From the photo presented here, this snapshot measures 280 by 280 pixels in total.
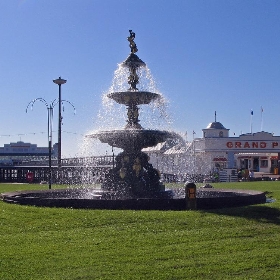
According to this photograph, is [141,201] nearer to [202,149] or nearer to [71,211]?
[71,211]

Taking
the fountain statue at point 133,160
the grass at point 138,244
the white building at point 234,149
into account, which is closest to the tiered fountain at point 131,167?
the fountain statue at point 133,160

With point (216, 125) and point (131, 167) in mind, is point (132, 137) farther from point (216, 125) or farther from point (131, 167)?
point (216, 125)

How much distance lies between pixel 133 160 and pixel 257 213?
560 cm

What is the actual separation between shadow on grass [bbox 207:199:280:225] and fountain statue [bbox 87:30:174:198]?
4120 millimetres

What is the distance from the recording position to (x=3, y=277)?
6941 mm

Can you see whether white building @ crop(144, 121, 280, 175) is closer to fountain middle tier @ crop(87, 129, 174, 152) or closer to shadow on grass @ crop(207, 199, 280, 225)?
fountain middle tier @ crop(87, 129, 174, 152)

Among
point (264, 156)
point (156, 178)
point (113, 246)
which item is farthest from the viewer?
point (264, 156)

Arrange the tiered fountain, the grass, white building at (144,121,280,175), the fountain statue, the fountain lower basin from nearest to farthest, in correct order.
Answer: the grass, the fountain lower basin, the tiered fountain, the fountain statue, white building at (144,121,280,175)

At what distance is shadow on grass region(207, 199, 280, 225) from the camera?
38.0 feet

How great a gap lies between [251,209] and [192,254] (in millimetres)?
4867

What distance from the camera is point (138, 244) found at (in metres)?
8.94

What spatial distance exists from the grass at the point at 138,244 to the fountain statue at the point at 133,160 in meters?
4.49

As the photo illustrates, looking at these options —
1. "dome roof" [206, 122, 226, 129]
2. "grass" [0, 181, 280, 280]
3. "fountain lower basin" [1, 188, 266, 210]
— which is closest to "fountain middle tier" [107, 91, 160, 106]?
"fountain lower basin" [1, 188, 266, 210]

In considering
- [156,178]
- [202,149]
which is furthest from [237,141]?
[156,178]
